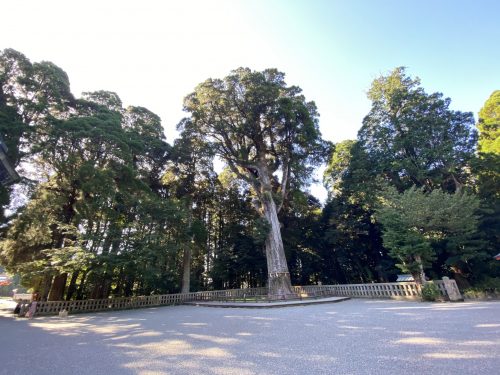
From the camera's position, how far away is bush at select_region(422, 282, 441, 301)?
905cm

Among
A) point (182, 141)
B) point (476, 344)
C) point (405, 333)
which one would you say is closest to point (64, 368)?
point (405, 333)

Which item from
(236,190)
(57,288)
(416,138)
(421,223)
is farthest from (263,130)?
(57,288)

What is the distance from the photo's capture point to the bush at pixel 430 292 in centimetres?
905

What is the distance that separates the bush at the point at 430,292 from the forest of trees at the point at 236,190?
0.97 meters

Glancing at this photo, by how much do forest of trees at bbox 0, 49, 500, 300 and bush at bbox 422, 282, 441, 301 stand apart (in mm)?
967

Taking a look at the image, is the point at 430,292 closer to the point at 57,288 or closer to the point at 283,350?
the point at 283,350

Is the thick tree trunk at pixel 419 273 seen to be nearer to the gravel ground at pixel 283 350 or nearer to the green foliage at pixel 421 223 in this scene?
the green foliage at pixel 421 223

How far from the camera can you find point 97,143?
12.4 m

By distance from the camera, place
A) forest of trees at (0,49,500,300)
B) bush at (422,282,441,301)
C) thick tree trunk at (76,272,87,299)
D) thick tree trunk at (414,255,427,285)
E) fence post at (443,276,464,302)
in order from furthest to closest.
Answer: thick tree trunk at (76,272,87,299) → forest of trees at (0,49,500,300) → thick tree trunk at (414,255,427,285) → bush at (422,282,441,301) → fence post at (443,276,464,302)

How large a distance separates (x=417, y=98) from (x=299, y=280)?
17102mm

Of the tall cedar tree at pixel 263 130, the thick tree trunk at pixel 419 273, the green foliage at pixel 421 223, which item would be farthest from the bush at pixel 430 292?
the tall cedar tree at pixel 263 130

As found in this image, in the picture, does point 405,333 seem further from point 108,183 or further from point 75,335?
point 108,183

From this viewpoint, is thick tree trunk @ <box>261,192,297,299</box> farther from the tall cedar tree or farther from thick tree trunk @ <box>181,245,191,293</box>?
thick tree trunk @ <box>181,245,191,293</box>

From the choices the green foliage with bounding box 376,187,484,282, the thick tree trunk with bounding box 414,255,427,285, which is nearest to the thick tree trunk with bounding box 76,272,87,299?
the green foliage with bounding box 376,187,484,282
